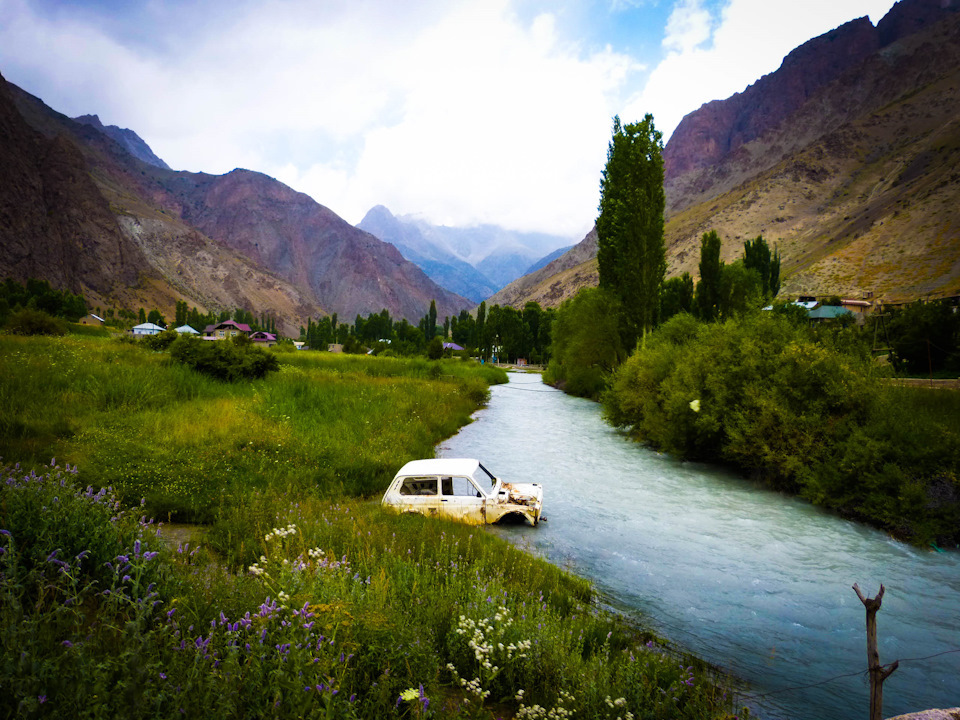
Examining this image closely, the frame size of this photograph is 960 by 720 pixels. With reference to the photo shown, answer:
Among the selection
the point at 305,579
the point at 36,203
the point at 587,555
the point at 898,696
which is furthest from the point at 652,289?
the point at 36,203

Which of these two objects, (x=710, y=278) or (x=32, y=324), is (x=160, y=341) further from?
(x=710, y=278)

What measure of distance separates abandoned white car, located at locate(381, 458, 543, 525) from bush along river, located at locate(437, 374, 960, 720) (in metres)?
0.83

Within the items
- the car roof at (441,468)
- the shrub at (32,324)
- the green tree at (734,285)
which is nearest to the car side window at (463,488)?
the car roof at (441,468)

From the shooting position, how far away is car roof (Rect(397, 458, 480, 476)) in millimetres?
11836

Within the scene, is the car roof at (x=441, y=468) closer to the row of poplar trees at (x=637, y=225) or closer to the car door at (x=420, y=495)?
the car door at (x=420, y=495)

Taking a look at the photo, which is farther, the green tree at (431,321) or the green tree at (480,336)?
the green tree at (431,321)

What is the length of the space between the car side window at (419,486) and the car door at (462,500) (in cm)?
21

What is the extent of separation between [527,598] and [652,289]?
30391 millimetres

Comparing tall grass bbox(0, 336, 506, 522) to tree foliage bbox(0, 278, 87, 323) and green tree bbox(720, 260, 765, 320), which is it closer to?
green tree bbox(720, 260, 765, 320)

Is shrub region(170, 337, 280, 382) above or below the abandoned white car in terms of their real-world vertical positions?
above

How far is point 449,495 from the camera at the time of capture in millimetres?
11695

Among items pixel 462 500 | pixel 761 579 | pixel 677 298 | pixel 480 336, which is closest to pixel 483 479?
pixel 462 500

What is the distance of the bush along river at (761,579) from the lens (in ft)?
23.5

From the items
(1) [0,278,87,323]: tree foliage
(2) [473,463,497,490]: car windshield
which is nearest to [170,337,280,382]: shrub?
(2) [473,463,497,490]: car windshield
